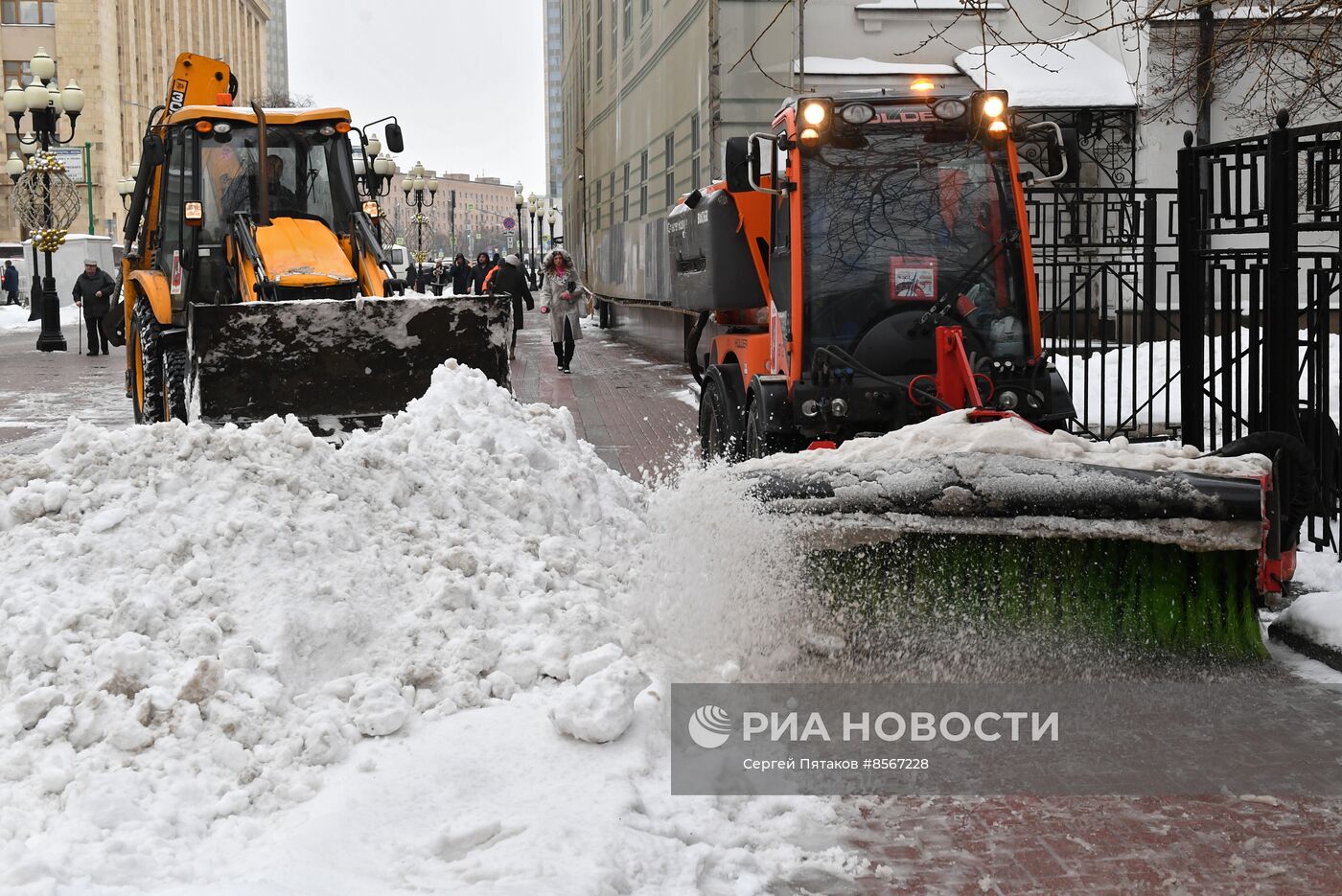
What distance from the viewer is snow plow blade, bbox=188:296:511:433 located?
10047mm

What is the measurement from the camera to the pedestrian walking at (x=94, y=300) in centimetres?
2494

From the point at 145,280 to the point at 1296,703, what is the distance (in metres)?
9.75

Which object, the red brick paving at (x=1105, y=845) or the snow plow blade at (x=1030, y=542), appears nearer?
the red brick paving at (x=1105, y=845)

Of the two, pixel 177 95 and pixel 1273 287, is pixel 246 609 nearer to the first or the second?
pixel 1273 287

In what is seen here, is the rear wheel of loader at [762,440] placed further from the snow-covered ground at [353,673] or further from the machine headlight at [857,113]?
the machine headlight at [857,113]

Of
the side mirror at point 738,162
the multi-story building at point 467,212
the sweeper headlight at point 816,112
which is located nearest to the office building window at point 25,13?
the multi-story building at point 467,212

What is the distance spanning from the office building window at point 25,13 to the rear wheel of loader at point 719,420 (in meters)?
73.0

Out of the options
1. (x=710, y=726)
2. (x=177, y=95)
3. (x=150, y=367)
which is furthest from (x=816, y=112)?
(x=177, y=95)

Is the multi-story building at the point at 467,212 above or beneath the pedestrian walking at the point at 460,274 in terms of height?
above

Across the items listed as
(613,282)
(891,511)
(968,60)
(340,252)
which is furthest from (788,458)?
(613,282)

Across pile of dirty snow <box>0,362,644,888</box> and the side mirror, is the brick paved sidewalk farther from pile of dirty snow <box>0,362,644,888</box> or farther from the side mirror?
pile of dirty snow <box>0,362,644,888</box>

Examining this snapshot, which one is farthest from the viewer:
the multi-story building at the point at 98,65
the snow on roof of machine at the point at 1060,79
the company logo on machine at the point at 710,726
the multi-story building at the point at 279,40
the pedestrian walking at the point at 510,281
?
the multi-story building at the point at 279,40

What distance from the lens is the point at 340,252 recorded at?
11.7m

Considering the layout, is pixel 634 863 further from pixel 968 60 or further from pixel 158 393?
pixel 968 60
